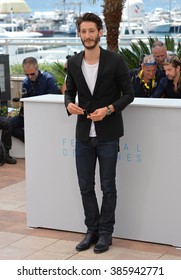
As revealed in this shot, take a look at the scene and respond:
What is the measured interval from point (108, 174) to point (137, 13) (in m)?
42.1

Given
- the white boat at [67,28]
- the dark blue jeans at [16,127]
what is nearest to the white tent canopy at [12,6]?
the dark blue jeans at [16,127]

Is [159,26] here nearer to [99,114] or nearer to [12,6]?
[12,6]

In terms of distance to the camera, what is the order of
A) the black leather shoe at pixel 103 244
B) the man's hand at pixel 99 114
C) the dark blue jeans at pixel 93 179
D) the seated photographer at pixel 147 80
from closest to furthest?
the man's hand at pixel 99 114 < the dark blue jeans at pixel 93 179 < the black leather shoe at pixel 103 244 < the seated photographer at pixel 147 80

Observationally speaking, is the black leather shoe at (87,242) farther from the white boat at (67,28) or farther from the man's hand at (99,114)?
the white boat at (67,28)

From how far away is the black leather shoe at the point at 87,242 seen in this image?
222 inches

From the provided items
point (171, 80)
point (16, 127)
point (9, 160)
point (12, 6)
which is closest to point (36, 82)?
point (16, 127)

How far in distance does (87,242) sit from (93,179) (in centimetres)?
54

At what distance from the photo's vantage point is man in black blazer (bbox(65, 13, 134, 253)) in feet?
17.6

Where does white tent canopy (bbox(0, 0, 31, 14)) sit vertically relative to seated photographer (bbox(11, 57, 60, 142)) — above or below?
above

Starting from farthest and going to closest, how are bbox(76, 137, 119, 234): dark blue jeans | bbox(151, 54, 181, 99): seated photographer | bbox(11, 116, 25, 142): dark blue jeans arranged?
1. bbox(11, 116, 25, 142): dark blue jeans
2. bbox(151, 54, 181, 99): seated photographer
3. bbox(76, 137, 119, 234): dark blue jeans

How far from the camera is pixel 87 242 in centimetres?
565

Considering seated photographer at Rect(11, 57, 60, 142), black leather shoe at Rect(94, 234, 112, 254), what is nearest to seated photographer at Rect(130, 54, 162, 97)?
black leather shoe at Rect(94, 234, 112, 254)

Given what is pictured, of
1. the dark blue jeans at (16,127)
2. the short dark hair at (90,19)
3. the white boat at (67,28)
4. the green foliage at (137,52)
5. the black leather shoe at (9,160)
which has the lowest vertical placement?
→ the black leather shoe at (9,160)

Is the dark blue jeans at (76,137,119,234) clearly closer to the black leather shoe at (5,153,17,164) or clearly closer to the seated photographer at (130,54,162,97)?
the seated photographer at (130,54,162,97)
